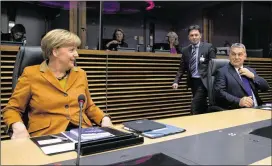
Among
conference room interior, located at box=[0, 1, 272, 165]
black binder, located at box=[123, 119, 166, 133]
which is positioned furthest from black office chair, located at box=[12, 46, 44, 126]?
black binder, located at box=[123, 119, 166, 133]

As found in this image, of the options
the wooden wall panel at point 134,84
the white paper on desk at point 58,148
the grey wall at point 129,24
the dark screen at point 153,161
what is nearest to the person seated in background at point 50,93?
the white paper on desk at point 58,148

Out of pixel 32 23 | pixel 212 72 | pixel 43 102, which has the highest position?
pixel 32 23

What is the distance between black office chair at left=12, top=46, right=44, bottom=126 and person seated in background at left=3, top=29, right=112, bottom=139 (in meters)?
0.08

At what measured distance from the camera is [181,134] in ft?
4.19

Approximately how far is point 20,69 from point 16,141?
0.68 metres

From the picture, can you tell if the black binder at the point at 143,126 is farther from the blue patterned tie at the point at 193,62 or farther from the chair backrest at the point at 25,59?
the blue patterned tie at the point at 193,62

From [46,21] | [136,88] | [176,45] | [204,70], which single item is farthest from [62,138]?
[46,21]

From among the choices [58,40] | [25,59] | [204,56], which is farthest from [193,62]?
[25,59]

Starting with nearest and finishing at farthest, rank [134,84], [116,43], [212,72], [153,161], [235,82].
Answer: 1. [153,161]
2. [235,82]
3. [212,72]
4. [134,84]
5. [116,43]

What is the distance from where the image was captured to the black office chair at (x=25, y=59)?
5.44 ft

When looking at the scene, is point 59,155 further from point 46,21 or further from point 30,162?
point 46,21

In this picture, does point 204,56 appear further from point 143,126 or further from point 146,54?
point 143,126

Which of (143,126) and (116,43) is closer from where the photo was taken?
(143,126)

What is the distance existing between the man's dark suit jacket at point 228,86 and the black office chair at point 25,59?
1602mm
